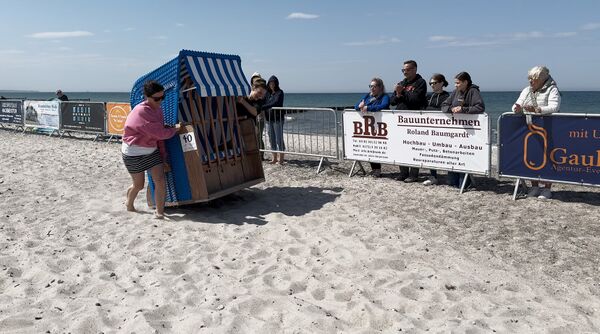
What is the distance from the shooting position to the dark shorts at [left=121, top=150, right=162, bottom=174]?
6.52 meters

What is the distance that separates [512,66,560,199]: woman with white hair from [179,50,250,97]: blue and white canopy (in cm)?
418

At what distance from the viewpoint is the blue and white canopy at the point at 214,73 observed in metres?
6.81

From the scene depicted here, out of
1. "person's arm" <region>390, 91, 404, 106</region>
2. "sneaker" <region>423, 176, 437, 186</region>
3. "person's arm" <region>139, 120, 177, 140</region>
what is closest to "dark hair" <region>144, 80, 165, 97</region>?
"person's arm" <region>139, 120, 177, 140</region>

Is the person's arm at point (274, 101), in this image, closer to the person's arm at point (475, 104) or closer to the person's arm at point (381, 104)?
the person's arm at point (381, 104)

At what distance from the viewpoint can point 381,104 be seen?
29.7 feet

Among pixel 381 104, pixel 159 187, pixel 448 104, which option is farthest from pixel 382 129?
pixel 159 187

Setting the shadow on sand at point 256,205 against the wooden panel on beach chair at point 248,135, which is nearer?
the shadow on sand at point 256,205

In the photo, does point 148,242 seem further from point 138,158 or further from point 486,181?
point 486,181

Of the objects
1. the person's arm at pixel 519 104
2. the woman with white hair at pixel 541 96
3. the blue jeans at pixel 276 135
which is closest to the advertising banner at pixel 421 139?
the person's arm at pixel 519 104

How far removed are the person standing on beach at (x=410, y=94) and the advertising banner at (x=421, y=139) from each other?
303mm

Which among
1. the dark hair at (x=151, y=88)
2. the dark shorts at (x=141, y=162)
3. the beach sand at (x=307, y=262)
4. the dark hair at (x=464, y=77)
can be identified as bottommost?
the beach sand at (x=307, y=262)

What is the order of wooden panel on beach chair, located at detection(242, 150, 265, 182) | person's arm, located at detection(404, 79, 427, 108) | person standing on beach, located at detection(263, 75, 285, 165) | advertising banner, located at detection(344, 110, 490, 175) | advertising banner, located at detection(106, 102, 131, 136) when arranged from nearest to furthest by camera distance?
advertising banner, located at detection(344, 110, 490, 175) → wooden panel on beach chair, located at detection(242, 150, 265, 182) → person's arm, located at detection(404, 79, 427, 108) → person standing on beach, located at detection(263, 75, 285, 165) → advertising banner, located at detection(106, 102, 131, 136)

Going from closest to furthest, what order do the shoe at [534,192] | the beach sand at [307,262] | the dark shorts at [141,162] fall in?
the beach sand at [307,262] → the dark shorts at [141,162] → the shoe at [534,192]

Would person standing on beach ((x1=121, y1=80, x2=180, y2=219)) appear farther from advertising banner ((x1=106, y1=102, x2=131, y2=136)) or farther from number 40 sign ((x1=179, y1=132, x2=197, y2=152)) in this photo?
advertising banner ((x1=106, y1=102, x2=131, y2=136))
